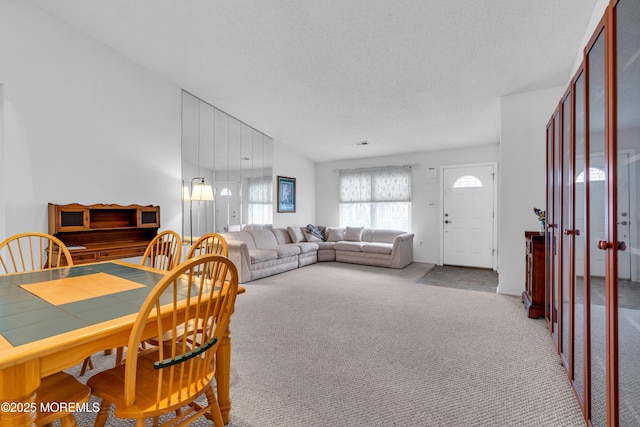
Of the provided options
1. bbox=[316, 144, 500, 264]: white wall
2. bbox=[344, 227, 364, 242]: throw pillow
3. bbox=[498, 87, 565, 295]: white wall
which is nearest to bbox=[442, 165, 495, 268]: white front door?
bbox=[316, 144, 500, 264]: white wall

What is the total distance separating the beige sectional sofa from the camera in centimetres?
469

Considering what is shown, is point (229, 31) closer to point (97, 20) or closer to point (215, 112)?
point (97, 20)

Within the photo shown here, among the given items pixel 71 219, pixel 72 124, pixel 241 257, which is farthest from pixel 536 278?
pixel 72 124

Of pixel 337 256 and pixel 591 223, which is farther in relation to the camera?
pixel 337 256

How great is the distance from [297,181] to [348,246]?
6.65 feet

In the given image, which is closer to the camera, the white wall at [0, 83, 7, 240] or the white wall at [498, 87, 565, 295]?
the white wall at [0, 83, 7, 240]

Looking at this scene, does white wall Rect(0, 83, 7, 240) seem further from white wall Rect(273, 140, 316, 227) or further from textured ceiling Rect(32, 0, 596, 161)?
white wall Rect(273, 140, 316, 227)

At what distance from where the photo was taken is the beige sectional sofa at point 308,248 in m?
4.69

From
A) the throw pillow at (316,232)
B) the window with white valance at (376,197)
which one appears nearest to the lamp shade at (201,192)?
the throw pillow at (316,232)

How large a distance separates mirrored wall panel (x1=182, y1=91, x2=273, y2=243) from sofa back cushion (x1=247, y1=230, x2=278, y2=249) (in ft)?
0.85

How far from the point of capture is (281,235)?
6.17m

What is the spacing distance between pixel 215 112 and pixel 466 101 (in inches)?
149

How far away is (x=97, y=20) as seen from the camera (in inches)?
117

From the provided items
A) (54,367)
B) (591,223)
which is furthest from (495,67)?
(54,367)
